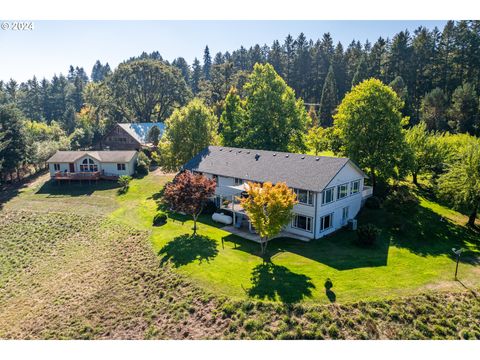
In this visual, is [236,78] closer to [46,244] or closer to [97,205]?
[97,205]

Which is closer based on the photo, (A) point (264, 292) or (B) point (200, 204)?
(A) point (264, 292)

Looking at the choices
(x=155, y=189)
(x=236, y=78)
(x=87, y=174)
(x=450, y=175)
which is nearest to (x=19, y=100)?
(x=236, y=78)

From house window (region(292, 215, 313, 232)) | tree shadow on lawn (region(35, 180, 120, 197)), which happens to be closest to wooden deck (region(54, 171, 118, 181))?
tree shadow on lawn (region(35, 180, 120, 197))

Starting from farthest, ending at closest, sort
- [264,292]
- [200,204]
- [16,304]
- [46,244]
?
[46,244], [200,204], [16,304], [264,292]

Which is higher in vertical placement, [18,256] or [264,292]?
[264,292]

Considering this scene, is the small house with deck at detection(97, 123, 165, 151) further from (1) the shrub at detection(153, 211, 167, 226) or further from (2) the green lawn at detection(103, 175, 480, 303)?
(1) the shrub at detection(153, 211, 167, 226)

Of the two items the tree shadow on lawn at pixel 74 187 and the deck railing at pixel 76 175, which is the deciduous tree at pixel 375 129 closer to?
the tree shadow on lawn at pixel 74 187
